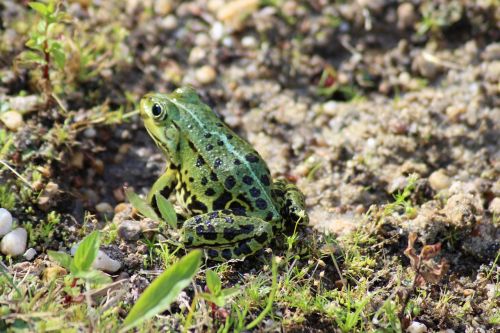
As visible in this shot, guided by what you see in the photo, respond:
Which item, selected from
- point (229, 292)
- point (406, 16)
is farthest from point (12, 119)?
point (406, 16)

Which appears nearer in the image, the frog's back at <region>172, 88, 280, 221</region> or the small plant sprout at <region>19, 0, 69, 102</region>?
the frog's back at <region>172, 88, 280, 221</region>

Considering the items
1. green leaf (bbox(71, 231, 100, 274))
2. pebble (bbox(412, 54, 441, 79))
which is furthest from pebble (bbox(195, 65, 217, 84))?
green leaf (bbox(71, 231, 100, 274))

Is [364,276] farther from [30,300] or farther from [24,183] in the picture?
[24,183]

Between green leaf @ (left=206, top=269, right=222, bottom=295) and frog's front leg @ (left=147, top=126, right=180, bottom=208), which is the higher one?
frog's front leg @ (left=147, top=126, right=180, bottom=208)

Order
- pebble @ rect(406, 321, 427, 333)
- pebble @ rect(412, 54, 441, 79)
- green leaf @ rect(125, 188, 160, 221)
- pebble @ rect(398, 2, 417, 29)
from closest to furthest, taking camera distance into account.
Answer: pebble @ rect(406, 321, 427, 333) → green leaf @ rect(125, 188, 160, 221) → pebble @ rect(412, 54, 441, 79) → pebble @ rect(398, 2, 417, 29)

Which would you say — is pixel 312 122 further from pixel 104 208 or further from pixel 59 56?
pixel 59 56

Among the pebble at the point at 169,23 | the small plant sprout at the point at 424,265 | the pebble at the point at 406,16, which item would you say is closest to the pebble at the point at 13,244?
the small plant sprout at the point at 424,265

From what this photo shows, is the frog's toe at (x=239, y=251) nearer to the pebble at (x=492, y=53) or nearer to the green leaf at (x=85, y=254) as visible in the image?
the green leaf at (x=85, y=254)

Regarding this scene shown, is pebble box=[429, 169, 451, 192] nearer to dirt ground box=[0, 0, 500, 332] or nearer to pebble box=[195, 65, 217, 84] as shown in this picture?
dirt ground box=[0, 0, 500, 332]
